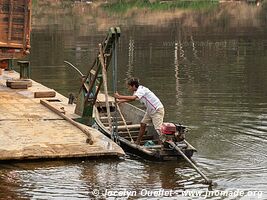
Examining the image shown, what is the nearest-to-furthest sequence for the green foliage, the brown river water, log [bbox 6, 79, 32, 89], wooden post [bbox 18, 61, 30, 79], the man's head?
the brown river water → the man's head → log [bbox 6, 79, 32, 89] → wooden post [bbox 18, 61, 30, 79] → the green foliage

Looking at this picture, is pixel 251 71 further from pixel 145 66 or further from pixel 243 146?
pixel 243 146

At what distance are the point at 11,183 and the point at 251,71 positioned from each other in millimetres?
16445

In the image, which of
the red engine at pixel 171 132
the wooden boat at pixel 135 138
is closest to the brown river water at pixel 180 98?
the wooden boat at pixel 135 138

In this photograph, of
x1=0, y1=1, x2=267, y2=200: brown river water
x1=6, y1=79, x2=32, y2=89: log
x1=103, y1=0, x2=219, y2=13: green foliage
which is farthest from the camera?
x1=103, y1=0, x2=219, y2=13: green foliage

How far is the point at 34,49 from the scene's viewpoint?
35.6 meters

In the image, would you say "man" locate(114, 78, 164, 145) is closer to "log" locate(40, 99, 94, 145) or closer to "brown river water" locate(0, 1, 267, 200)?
"brown river water" locate(0, 1, 267, 200)

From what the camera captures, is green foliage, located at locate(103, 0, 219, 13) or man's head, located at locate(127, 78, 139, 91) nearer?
man's head, located at locate(127, 78, 139, 91)

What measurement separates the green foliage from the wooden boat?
142ft

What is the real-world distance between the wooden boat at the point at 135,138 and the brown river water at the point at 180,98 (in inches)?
6.9

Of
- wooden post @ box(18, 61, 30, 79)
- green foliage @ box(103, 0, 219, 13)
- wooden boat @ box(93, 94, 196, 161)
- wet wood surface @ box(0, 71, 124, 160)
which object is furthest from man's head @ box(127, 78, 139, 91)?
green foliage @ box(103, 0, 219, 13)

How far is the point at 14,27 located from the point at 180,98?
5.64 m

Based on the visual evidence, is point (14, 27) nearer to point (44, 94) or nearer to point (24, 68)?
point (44, 94)

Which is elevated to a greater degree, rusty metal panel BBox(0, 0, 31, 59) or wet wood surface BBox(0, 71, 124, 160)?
rusty metal panel BBox(0, 0, 31, 59)

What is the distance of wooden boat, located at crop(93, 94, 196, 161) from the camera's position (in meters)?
11.6
